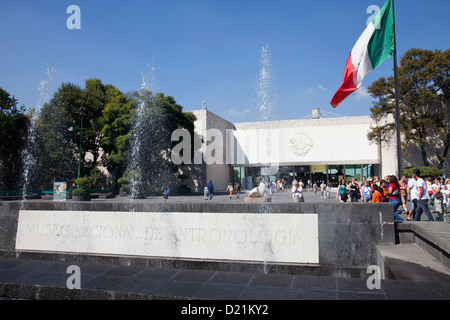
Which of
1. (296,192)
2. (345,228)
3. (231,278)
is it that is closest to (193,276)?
(231,278)

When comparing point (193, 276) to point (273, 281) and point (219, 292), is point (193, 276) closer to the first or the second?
point (219, 292)

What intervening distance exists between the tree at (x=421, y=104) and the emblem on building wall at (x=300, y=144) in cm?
711

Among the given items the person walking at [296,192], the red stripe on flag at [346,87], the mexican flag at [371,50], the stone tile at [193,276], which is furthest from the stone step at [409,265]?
the person walking at [296,192]

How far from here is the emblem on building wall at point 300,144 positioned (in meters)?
37.5

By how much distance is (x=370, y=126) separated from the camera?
111ft

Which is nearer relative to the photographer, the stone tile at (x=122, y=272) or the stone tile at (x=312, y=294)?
the stone tile at (x=312, y=294)

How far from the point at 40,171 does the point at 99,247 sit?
29853mm

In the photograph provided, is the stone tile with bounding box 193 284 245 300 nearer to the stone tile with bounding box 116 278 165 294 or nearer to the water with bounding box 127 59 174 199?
the stone tile with bounding box 116 278 165 294

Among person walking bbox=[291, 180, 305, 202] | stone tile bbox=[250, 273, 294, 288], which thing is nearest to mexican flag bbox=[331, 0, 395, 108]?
person walking bbox=[291, 180, 305, 202]

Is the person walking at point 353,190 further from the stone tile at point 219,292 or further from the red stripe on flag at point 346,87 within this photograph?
the stone tile at point 219,292

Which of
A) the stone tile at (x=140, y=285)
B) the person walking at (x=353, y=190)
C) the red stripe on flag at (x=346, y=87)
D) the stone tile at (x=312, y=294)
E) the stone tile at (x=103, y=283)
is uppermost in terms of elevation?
the red stripe on flag at (x=346, y=87)

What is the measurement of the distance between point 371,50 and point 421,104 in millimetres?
27654

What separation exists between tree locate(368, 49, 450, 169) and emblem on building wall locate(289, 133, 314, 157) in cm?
711

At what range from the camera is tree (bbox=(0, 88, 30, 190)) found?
91.3 ft
